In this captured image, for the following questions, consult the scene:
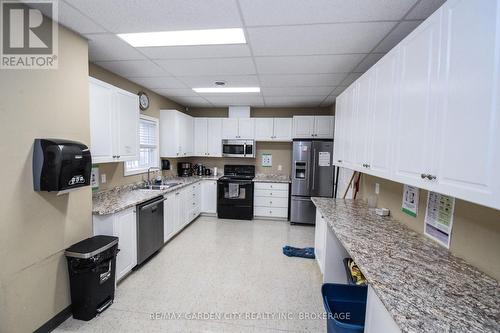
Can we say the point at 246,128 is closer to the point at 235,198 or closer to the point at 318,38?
the point at 235,198

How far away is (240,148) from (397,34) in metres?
3.64

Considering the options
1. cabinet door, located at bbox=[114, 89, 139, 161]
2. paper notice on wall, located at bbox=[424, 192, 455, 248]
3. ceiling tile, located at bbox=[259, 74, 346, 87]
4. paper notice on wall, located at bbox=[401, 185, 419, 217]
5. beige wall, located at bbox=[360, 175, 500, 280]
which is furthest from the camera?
ceiling tile, located at bbox=[259, 74, 346, 87]

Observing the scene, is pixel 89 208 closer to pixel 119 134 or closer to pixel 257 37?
pixel 119 134

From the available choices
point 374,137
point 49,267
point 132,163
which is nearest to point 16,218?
point 49,267

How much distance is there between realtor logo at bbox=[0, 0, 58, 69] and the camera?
5.20 feet

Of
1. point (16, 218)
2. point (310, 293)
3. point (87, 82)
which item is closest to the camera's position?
point (16, 218)

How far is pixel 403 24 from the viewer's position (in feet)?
5.98

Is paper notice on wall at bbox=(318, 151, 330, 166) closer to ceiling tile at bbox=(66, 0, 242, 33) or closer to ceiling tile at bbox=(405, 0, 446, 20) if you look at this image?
ceiling tile at bbox=(405, 0, 446, 20)

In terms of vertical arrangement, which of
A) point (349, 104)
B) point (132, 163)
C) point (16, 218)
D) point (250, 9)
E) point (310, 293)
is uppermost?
point (250, 9)

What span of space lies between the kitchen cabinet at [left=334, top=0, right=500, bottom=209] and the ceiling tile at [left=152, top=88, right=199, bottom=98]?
311 centimetres

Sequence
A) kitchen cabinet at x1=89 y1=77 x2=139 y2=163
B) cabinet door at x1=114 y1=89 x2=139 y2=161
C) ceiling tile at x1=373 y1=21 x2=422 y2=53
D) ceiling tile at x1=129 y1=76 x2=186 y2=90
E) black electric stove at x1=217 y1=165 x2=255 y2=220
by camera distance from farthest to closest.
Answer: black electric stove at x1=217 y1=165 x2=255 y2=220
ceiling tile at x1=129 y1=76 x2=186 y2=90
cabinet door at x1=114 y1=89 x2=139 y2=161
kitchen cabinet at x1=89 y1=77 x2=139 y2=163
ceiling tile at x1=373 y1=21 x2=422 y2=53

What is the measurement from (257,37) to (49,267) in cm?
263

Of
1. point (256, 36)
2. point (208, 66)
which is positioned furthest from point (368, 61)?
point (208, 66)

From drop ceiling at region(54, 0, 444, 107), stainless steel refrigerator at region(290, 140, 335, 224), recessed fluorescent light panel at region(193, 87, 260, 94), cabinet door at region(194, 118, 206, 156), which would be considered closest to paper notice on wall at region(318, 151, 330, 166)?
stainless steel refrigerator at region(290, 140, 335, 224)
